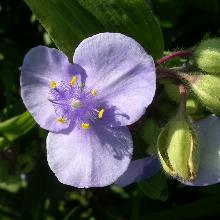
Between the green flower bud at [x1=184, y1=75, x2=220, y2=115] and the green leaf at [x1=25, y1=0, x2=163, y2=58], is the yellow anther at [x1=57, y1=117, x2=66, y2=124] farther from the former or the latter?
the green flower bud at [x1=184, y1=75, x2=220, y2=115]

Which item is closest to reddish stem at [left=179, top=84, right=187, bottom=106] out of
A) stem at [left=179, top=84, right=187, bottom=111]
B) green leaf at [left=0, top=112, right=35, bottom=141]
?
stem at [left=179, top=84, right=187, bottom=111]

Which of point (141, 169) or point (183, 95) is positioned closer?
point (183, 95)

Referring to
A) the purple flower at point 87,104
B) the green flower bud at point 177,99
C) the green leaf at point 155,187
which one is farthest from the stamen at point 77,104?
the green leaf at point 155,187

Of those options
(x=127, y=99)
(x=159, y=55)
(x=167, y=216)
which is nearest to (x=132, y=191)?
(x=167, y=216)

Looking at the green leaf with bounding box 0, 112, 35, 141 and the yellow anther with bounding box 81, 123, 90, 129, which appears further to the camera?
the green leaf with bounding box 0, 112, 35, 141

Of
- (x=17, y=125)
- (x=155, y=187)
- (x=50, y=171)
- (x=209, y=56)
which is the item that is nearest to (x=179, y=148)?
(x=209, y=56)

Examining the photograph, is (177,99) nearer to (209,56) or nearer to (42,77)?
(209,56)

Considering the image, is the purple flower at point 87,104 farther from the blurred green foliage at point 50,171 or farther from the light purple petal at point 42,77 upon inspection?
the blurred green foliage at point 50,171
